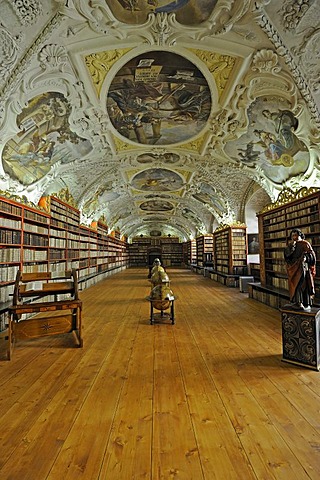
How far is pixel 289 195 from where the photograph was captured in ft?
27.9

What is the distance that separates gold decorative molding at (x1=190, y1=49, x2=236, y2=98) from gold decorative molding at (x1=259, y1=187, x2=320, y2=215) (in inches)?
146

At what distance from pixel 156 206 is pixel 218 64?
17277mm

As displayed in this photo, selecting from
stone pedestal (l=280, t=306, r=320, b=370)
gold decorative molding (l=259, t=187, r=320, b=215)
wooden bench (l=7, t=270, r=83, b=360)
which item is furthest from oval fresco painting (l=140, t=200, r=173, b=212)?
stone pedestal (l=280, t=306, r=320, b=370)

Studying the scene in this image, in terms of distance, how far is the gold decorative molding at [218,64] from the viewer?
5578mm

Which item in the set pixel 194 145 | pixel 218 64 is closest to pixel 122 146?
pixel 194 145

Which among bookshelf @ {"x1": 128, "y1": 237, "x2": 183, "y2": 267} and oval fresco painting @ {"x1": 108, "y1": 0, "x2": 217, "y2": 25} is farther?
bookshelf @ {"x1": 128, "y1": 237, "x2": 183, "y2": 267}

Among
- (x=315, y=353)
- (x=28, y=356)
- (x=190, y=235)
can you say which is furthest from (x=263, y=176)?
(x=190, y=235)

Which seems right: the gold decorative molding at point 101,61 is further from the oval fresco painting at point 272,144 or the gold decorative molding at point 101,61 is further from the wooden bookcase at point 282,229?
the wooden bookcase at point 282,229

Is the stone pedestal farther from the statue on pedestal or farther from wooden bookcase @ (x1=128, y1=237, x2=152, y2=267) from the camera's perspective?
wooden bookcase @ (x1=128, y1=237, x2=152, y2=267)

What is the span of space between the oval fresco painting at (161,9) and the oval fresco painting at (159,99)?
101cm

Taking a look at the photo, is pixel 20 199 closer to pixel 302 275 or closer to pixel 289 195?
pixel 302 275

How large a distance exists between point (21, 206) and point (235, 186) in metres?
9.61

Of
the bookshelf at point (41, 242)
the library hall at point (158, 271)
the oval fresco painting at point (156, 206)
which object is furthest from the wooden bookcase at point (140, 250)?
the library hall at point (158, 271)

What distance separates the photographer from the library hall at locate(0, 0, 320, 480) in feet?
7.93
